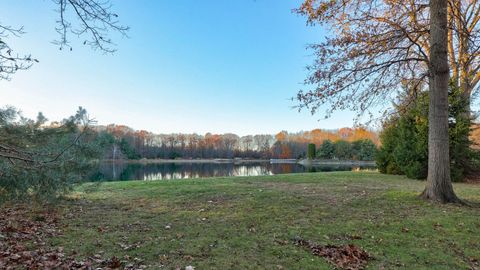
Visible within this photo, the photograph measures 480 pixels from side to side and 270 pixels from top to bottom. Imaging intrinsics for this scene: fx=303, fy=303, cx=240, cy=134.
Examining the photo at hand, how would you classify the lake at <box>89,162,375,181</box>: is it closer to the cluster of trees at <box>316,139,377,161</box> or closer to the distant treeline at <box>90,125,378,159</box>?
the cluster of trees at <box>316,139,377,161</box>

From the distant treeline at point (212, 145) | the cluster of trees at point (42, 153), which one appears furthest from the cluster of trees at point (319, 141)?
the cluster of trees at point (42, 153)

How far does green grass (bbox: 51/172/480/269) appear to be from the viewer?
3455mm

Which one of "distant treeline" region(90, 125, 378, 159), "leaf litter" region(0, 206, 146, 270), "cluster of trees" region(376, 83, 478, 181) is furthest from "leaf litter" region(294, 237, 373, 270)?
"distant treeline" region(90, 125, 378, 159)

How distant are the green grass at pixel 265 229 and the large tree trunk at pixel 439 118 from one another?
476 mm

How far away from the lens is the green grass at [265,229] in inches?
136

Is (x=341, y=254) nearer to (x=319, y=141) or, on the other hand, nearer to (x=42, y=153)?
(x=42, y=153)

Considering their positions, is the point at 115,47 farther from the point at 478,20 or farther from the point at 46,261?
the point at 478,20

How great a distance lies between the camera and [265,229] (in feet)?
14.7

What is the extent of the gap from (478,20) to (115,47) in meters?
14.2

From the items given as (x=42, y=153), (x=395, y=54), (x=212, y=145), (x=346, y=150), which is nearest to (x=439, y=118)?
(x=395, y=54)

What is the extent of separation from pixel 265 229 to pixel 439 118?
15.7 ft

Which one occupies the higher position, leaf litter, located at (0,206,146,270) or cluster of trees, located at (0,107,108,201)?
cluster of trees, located at (0,107,108,201)

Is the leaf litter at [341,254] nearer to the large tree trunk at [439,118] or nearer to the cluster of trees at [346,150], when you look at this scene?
the large tree trunk at [439,118]

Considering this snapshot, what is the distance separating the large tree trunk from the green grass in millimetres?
476
